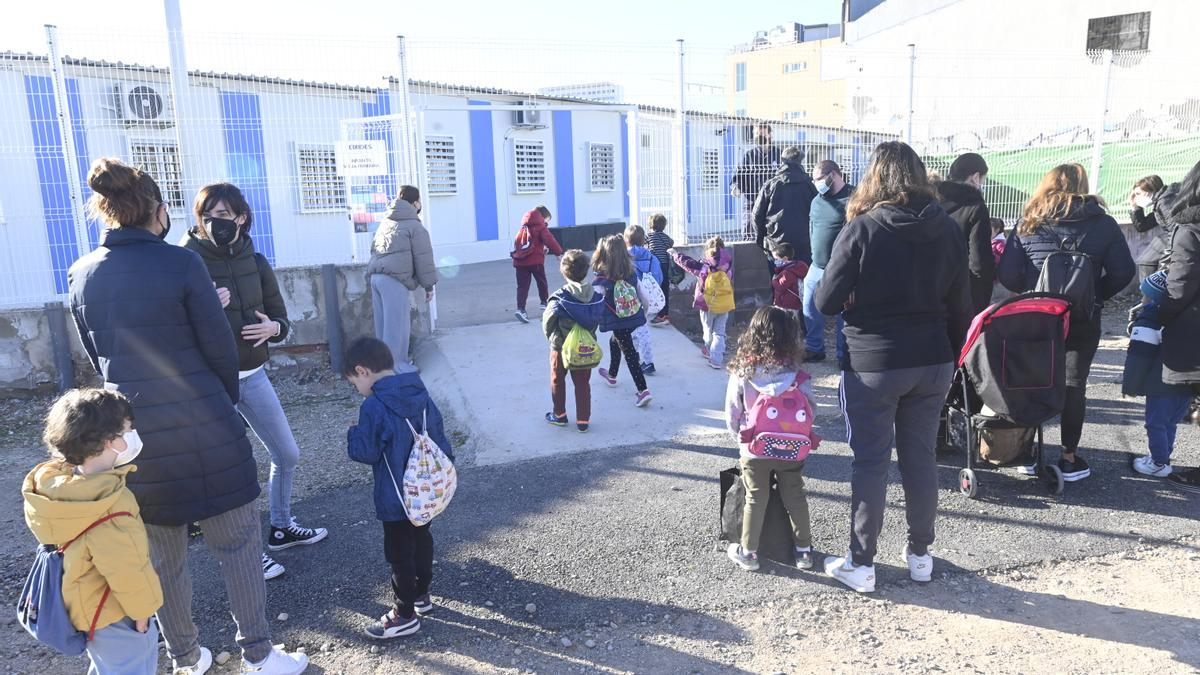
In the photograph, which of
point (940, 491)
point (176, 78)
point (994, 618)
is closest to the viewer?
point (994, 618)

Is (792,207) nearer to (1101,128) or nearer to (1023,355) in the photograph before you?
(1023,355)

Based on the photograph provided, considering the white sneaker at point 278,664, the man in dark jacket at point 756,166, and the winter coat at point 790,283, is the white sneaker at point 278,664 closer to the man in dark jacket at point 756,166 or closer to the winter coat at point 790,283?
the winter coat at point 790,283

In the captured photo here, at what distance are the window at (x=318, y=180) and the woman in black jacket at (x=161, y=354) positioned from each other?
538cm

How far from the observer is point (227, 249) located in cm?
369

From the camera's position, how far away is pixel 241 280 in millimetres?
3756

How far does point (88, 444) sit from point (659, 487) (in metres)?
3.16

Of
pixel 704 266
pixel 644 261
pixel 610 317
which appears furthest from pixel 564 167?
pixel 610 317

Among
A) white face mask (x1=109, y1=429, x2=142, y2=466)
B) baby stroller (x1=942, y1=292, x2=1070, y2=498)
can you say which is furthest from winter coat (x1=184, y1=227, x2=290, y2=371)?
baby stroller (x1=942, y1=292, x2=1070, y2=498)

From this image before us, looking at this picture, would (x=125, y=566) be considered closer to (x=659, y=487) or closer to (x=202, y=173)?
(x=659, y=487)

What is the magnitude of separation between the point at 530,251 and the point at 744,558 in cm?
561

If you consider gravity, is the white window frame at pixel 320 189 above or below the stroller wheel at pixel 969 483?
above

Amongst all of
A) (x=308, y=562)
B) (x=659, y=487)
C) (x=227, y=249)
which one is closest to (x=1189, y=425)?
(x=659, y=487)

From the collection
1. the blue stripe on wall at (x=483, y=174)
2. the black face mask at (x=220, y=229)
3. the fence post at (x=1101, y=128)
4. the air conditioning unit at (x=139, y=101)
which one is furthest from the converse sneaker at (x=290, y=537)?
the blue stripe on wall at (x=483, y=174)

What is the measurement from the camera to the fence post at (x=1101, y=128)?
402 inches
